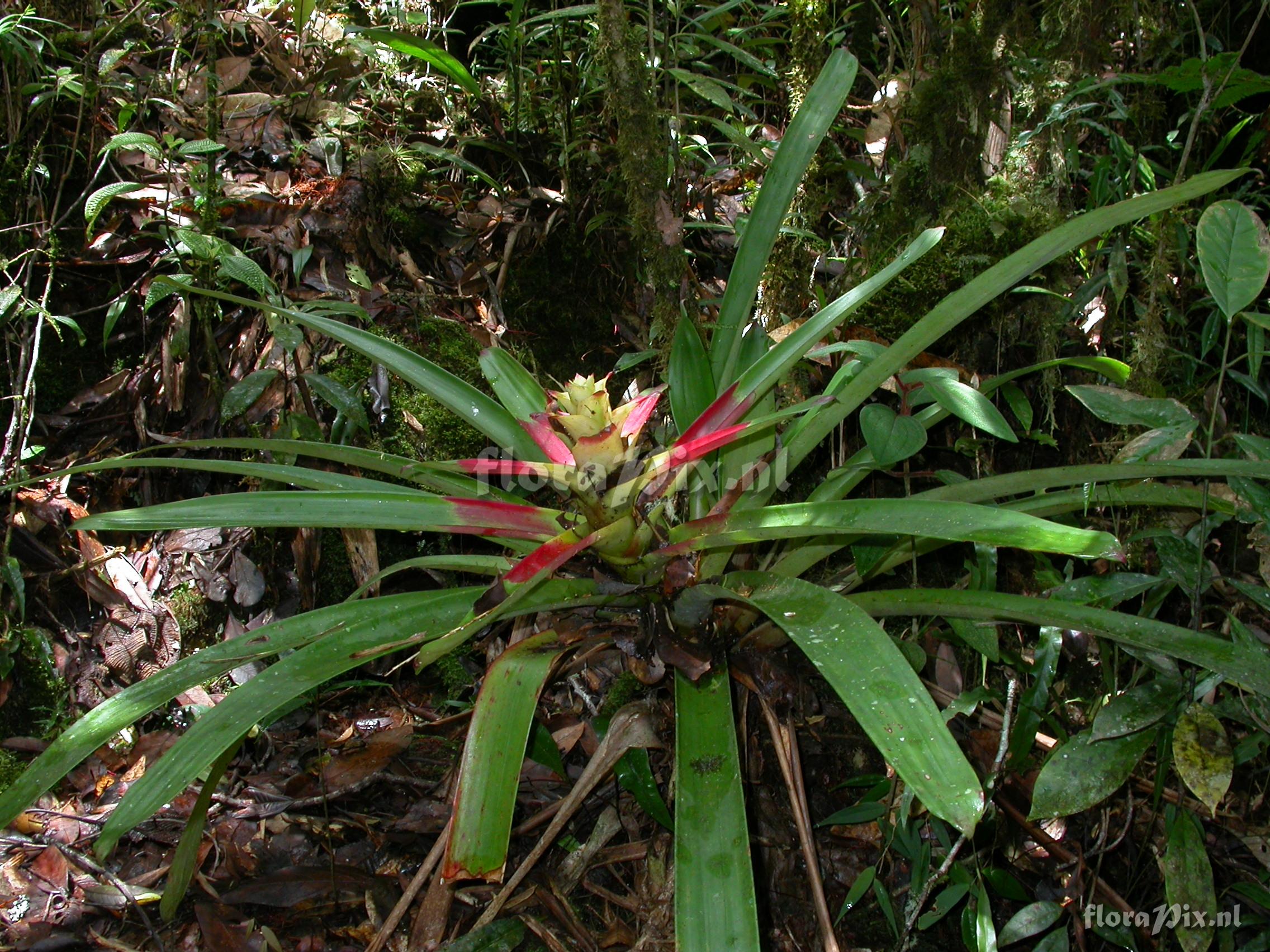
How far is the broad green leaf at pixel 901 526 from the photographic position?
3.01ft

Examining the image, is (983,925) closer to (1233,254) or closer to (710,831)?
(710,831)

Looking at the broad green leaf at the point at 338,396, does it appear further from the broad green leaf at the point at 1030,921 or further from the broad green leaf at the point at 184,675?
the broad green leaf at the point at 1030,921

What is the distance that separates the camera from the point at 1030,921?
1243 mm

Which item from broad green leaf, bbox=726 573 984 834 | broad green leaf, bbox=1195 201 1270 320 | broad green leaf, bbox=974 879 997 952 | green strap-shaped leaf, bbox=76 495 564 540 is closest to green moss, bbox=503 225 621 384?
green strap-shaped leaf, bbox=76 495 564 540

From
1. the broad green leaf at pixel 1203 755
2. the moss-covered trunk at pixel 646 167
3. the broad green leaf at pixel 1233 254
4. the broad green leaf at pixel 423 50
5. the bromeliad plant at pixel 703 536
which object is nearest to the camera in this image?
the bromeliad plant at pixel 703 536

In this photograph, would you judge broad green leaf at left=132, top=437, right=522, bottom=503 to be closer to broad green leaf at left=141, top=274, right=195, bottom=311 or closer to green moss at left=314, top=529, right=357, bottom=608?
broad green leaf at left=141, top=274, right=195, bottom=311

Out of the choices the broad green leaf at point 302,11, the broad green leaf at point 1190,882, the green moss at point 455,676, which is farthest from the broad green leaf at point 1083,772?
the broad green leaf at point 302,11

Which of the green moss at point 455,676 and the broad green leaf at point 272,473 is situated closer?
the broad green leaf at point 272,473

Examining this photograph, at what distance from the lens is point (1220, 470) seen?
110 centimetres

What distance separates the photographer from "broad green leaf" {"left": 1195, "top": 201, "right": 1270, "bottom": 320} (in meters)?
1.18

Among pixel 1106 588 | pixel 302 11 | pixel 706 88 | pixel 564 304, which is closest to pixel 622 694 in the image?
pixel 1106 588

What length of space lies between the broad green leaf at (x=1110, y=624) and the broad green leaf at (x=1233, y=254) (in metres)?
0.46

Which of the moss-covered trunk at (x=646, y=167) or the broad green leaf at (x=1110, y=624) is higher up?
the moss-covered trunk at (x=646, y=167)

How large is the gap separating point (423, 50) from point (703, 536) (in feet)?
5.02
